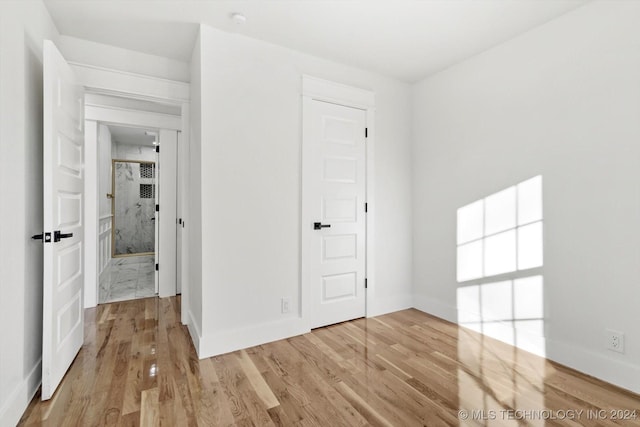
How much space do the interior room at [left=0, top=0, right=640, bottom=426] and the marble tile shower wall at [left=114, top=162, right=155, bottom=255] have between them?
3.86m

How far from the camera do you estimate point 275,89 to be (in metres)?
2.82

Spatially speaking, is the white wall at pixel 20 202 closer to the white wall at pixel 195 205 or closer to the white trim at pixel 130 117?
the white wall at pixel 195 205

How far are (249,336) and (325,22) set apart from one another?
261 cm

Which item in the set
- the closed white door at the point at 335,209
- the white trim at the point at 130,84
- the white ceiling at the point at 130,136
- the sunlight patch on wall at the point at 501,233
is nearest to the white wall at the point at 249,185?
the closed white door at the point at 335,209

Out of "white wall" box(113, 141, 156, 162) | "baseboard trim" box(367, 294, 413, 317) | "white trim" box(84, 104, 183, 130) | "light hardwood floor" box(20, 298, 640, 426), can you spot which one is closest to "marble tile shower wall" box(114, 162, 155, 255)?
"white wall" box(113, 141, 156, 162)

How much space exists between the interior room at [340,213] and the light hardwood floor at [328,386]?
2cm

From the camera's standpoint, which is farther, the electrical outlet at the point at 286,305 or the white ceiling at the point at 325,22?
the electrical outlet at the point at 286,305

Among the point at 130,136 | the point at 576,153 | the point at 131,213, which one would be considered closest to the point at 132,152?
the point at 130,136

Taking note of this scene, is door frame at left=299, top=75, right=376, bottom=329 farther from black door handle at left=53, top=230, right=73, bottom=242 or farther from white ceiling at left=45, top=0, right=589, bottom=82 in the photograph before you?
black door handle at left=53, top=230, right=73, bottom=242

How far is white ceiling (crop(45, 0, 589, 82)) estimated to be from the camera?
7.41 feet

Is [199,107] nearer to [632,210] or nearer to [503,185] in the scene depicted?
[503,185]

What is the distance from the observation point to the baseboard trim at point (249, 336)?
8.16 ft

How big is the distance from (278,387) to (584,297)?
7.38 ft

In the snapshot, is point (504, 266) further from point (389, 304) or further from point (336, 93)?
point (336, 93)
